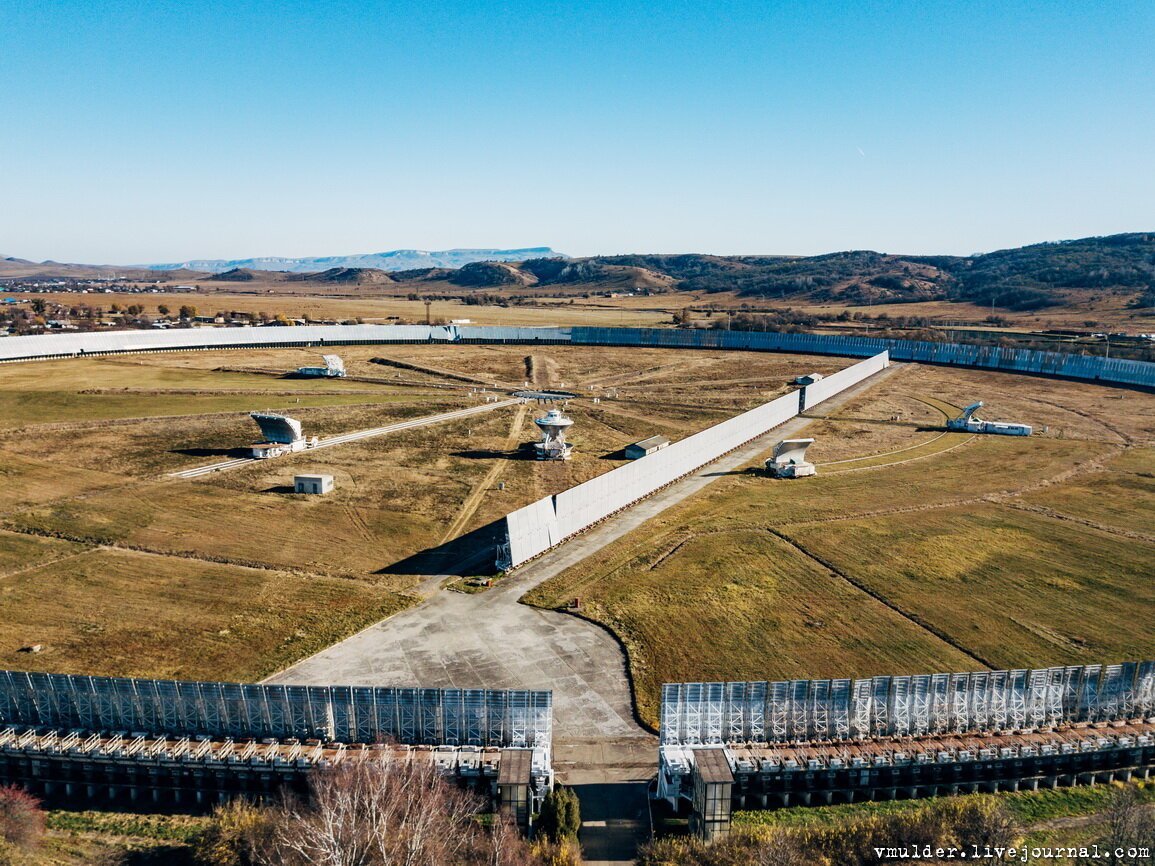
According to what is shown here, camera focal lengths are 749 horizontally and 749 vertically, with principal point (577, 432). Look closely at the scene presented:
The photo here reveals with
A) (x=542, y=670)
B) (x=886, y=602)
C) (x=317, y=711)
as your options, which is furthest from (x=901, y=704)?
(x=317, y=711)

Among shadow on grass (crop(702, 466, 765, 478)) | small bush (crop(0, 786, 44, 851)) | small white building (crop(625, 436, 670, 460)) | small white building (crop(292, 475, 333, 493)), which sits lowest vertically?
small bush (crop(0, 786, 44, 851))

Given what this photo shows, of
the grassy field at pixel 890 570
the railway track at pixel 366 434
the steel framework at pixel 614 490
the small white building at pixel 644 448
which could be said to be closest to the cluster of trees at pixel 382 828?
the grassy field at pixel 890 570

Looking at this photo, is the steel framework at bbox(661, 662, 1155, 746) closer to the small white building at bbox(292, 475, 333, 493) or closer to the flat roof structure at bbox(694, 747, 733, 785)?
the flat roof structure at bbox(694, 747, 733, 785)

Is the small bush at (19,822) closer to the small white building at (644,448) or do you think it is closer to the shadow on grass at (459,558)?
the shadow on grass at (459,558)

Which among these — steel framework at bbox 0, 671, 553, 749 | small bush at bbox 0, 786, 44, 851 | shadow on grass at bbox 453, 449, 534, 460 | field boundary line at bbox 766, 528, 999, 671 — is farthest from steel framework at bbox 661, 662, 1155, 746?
shadow on grass at bbox 453, 449, 534, 460

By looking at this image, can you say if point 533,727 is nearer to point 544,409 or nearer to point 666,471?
point 666,471

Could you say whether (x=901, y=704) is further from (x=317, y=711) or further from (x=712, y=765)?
(x=317, y=711)
